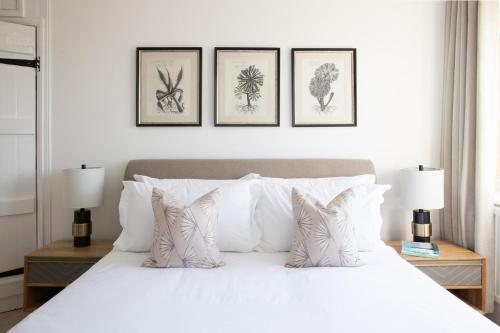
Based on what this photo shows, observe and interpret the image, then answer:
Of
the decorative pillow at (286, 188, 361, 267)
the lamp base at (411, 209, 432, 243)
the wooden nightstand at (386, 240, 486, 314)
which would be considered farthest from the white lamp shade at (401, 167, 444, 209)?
the decorative pillow at (286, 188, 361, 267)

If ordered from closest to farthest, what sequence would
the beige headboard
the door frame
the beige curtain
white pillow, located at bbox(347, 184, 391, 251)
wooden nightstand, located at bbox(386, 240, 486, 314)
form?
white pillow, located at bbox(347, 184, 391, 251) < wooden nightstand, located at bbox(386, 240, 486, 314) < the beige curtain < the beige headboard < the door frame

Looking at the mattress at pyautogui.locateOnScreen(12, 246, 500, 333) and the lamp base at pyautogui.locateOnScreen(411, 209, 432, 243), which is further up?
the lamp base at pyautogui.locateOnScreen(411, 209, 432, 243)

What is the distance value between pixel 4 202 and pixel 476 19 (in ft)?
12.3

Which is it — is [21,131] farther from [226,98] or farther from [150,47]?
[226,98]

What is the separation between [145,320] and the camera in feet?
4.32

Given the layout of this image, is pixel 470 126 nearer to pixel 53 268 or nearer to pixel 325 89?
pixel 325 89

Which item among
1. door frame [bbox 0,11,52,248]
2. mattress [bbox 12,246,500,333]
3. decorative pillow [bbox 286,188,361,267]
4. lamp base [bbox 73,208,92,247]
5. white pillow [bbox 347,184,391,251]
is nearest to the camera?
mattress [bbox 12,246,500,333]

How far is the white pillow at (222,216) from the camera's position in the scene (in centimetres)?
224

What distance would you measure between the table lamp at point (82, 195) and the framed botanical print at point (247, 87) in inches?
39.8

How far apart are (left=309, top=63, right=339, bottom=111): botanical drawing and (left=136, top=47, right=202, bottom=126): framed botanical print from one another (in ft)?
3.00

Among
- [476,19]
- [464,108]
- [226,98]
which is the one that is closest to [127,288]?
[226,98]

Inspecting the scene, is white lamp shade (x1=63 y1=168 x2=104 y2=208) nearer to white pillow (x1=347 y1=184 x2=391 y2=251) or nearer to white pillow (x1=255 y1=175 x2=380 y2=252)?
white pillow (x1=255 y1=175 x2=380 y2=252)

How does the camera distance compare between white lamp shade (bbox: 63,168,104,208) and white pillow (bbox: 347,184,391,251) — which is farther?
white lamp shade (bbox: 63,168,104,208)

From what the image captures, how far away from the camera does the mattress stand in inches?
50.1
